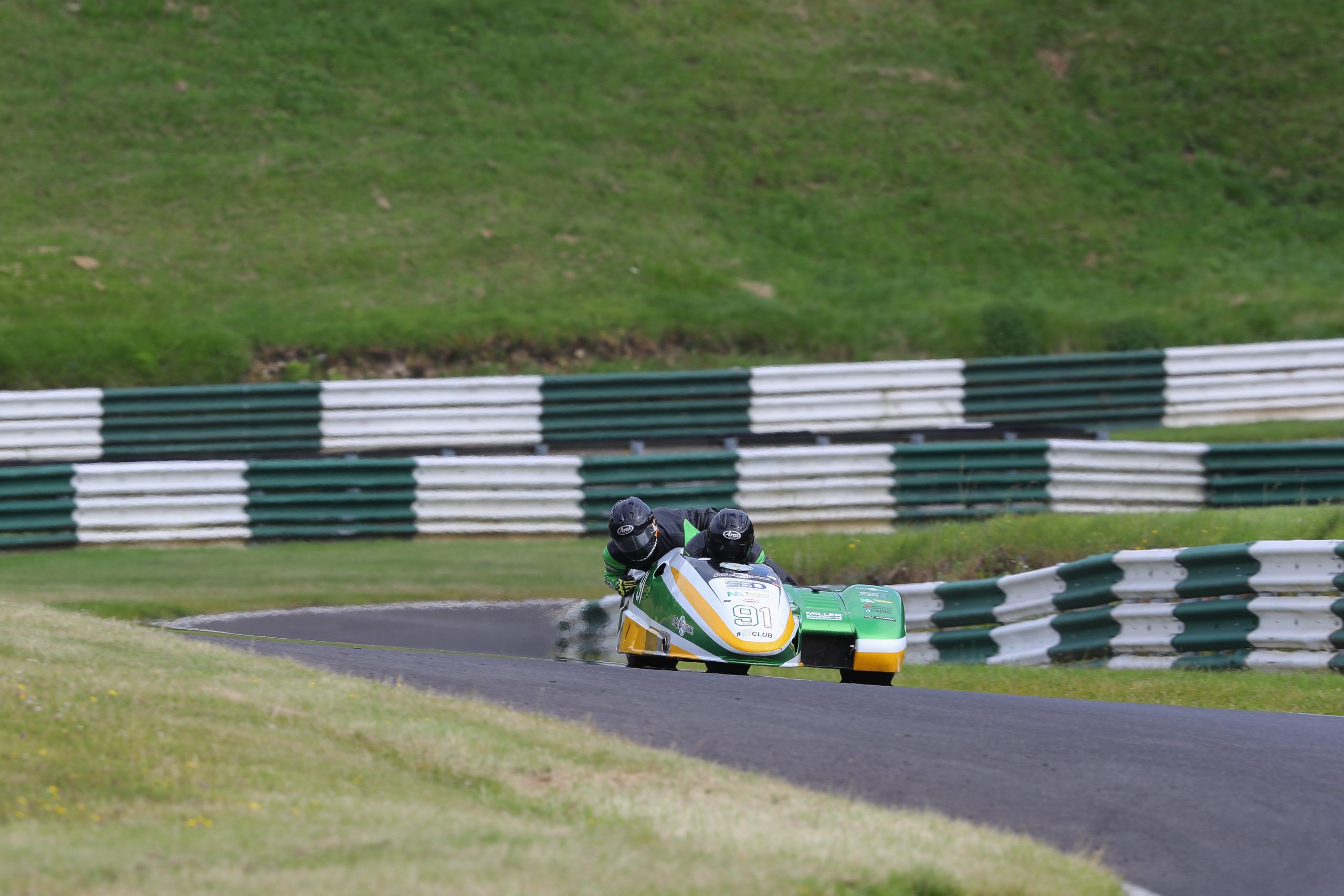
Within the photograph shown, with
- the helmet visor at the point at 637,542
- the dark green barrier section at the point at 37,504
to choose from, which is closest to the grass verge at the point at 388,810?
the helmet visor at the point at 637,542

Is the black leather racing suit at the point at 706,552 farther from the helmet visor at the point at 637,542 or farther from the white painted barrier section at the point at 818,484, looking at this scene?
the white painted barrier section at the point at 818,484

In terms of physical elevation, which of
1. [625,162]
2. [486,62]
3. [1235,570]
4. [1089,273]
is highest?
[486,62]

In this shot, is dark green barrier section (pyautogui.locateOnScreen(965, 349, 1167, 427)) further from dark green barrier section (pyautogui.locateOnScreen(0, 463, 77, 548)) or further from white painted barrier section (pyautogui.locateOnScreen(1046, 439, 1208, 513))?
dark green barrier section (pyautogui.locateOnScreen(0, 463, 77, 548))

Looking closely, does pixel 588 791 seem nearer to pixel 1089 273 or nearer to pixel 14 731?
pixel 14 731

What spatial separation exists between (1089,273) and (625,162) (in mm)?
7877

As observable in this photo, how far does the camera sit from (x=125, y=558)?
53.0 feet

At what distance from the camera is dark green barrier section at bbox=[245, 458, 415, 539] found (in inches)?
672

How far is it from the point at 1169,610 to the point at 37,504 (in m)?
11.9

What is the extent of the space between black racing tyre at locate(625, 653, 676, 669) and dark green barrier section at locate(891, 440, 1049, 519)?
782 centimetres

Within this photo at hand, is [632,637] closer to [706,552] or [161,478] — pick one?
[706,552]

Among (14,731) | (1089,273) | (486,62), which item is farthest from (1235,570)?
(486,62)

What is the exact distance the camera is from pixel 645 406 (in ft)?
63.0

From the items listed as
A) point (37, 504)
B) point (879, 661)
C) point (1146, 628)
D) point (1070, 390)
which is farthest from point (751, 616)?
point (1070, 390)

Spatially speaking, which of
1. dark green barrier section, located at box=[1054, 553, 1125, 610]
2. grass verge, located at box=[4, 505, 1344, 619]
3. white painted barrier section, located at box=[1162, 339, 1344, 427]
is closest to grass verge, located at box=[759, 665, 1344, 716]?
dark green barrier section, located at box=[1054, 553, 1125, 610]
